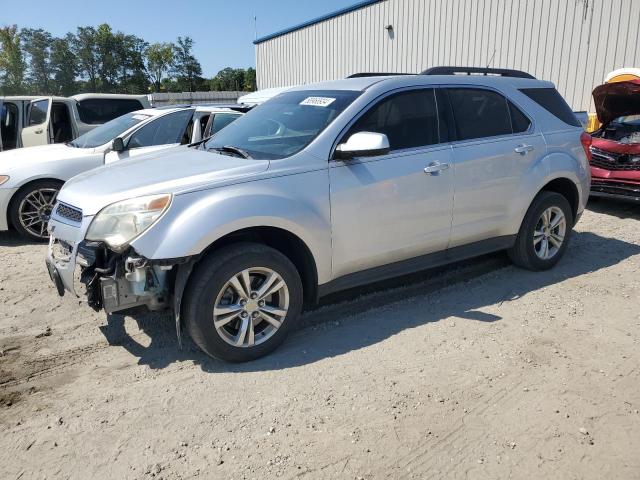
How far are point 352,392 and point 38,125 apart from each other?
9.53 meters

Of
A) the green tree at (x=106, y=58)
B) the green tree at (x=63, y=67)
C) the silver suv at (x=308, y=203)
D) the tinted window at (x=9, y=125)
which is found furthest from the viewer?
the green tree at (x=106, y=58)

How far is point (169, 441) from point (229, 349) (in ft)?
2.54

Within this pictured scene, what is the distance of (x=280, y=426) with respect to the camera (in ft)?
9.52

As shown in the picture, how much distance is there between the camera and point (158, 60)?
219 ft

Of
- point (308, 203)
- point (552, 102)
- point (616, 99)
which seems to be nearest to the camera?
point (308, 203)

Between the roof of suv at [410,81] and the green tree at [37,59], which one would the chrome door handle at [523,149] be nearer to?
the roof of suv at [410,81]

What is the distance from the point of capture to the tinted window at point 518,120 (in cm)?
488

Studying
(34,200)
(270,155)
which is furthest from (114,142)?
(270,155)

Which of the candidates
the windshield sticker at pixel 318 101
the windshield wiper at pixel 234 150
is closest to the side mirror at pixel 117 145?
the windshield wiper at pixel 234 150

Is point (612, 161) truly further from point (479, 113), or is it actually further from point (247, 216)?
point (247, 216)

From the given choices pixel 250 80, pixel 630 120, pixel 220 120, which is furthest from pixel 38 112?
pixel 250 80

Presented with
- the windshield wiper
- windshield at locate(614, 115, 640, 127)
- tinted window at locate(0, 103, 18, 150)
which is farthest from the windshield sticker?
tinted window at locate(0, 103, 18, 150)

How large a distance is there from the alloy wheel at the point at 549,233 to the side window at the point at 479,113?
3.31 ft

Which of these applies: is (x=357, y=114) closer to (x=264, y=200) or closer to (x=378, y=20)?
(x=264, y=200)
